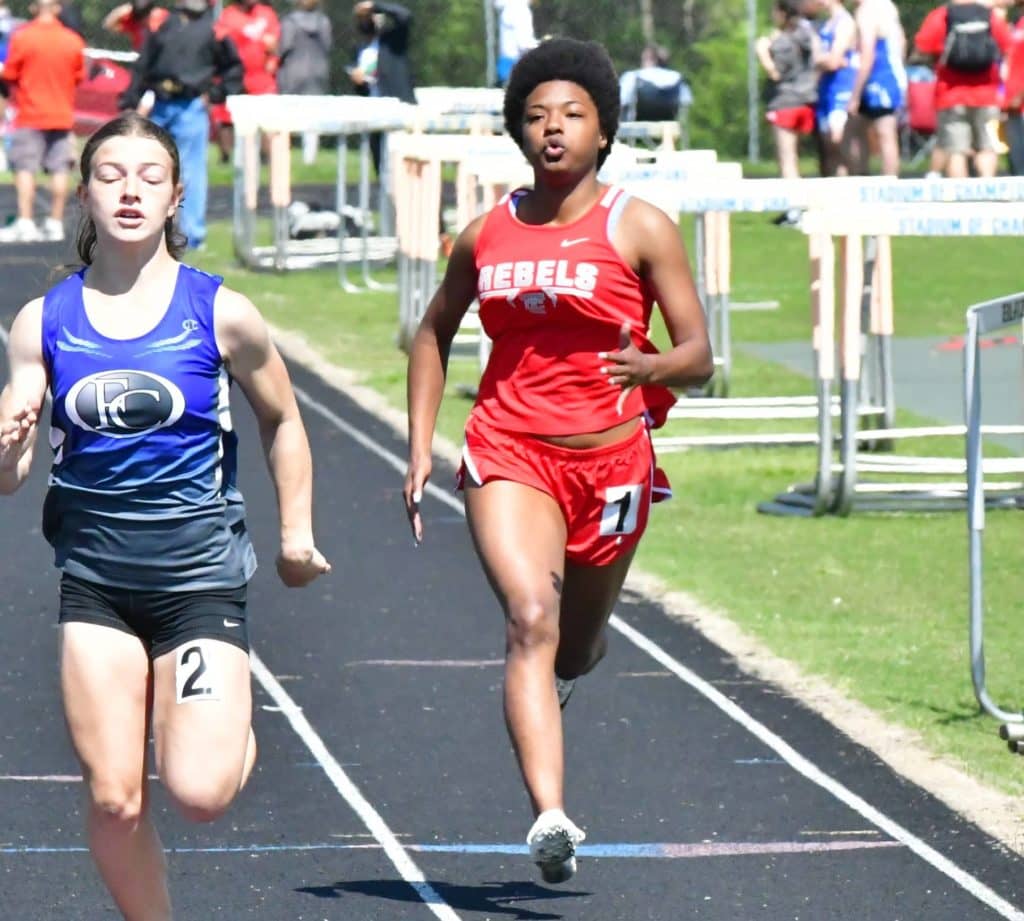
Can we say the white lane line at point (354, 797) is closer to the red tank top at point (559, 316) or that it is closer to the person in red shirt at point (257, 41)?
the red tank top at point (559, 316)

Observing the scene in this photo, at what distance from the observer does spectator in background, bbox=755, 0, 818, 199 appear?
24.3 meters

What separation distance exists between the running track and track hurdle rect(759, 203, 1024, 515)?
74.2 inches

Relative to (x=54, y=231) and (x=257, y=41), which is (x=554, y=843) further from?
(x=257, y=41)

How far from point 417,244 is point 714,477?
4942 millimetres

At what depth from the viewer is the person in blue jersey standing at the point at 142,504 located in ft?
16.5

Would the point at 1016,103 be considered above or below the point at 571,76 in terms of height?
below

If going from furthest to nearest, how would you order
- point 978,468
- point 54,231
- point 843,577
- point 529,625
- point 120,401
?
1. point 54,231
2. point 843,577
3. point 978,468
4. point 529,625
5. point 120,401

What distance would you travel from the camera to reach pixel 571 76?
21.0ft

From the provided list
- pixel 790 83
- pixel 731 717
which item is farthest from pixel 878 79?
pixel 731 717

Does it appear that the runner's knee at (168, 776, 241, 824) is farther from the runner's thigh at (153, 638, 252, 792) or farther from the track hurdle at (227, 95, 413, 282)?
the track hurdle at (227, 95, 413, 282)

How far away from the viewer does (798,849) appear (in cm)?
664

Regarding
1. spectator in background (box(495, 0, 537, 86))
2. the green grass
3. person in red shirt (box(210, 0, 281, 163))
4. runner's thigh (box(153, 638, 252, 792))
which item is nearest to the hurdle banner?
the green grass

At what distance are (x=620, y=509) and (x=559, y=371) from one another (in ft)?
1.21

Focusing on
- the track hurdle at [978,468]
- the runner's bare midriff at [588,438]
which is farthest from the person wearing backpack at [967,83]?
the runner's bare midriff at [588,438]
